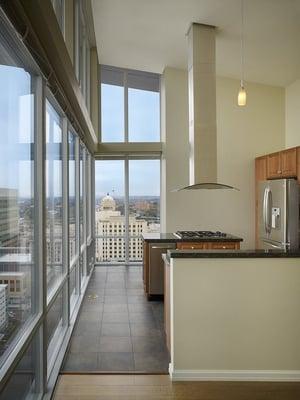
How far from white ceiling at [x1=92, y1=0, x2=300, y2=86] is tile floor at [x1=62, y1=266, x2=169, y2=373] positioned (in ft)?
12.7

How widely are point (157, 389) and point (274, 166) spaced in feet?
13.7

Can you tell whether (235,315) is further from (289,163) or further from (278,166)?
(278,166)

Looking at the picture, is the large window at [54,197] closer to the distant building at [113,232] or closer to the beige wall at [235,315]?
the beige wall at [235,315]

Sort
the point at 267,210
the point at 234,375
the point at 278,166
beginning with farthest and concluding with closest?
the point at 278,166 → the point at 267,210 → the point at 234,375

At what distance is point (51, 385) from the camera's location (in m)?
2.64

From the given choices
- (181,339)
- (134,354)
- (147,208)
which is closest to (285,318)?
(181,339)

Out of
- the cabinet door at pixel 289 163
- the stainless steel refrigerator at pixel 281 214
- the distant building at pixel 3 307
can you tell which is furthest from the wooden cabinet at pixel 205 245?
the distant building at pixel 3 307

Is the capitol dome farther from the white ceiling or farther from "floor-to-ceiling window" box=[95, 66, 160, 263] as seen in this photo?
the white ceiling

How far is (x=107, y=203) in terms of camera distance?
7676 mm

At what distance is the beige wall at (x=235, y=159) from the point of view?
22.1ft

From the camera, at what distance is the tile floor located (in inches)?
122

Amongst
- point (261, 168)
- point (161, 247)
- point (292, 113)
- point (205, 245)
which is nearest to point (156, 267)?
point (161, 247)

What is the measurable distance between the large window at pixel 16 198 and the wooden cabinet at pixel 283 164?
389 centimetres

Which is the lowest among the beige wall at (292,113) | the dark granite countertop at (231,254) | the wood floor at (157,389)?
the wood floor at (157,389)
